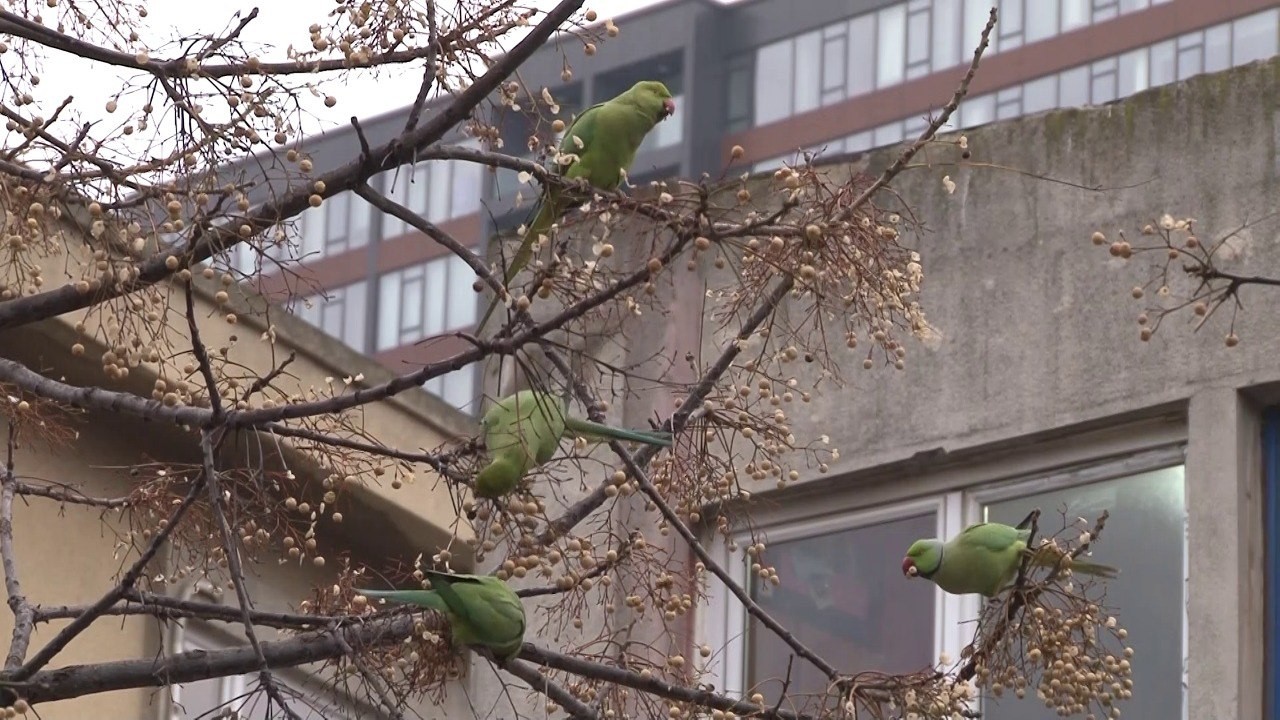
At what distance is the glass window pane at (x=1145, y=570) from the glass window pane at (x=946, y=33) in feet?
148

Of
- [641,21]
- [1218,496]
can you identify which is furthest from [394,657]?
[641,21]

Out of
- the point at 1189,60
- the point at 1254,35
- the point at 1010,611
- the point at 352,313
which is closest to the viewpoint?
the point at 1010,611

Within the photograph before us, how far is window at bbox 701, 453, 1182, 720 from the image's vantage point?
757cm

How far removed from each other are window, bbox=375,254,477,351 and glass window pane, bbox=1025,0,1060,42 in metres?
14.9

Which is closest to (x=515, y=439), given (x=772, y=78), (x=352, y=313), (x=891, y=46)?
(x=772, y=78)

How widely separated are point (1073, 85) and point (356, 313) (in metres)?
18.8

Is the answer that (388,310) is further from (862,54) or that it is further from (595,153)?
(595,153)

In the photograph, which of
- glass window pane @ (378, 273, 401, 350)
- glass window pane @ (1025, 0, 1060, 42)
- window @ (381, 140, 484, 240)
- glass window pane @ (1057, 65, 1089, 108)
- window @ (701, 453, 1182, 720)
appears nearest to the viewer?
window @ (701, 453, 1182, 720)

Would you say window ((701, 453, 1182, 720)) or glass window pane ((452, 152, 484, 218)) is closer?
window ((701, 453, 1182, 720))

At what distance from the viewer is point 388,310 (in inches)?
2133

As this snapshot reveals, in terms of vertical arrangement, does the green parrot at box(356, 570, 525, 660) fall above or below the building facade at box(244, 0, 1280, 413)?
below

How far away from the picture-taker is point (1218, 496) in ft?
24.4

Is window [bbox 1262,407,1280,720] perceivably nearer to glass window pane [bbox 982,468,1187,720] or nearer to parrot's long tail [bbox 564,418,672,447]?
glass window pane [bbox 982,468,1187,720]

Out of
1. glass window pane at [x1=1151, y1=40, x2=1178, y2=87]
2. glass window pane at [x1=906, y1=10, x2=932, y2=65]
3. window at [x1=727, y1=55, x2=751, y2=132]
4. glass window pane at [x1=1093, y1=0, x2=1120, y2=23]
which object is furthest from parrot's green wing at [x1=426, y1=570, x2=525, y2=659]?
glass window pane at [x1=906, y1=10, x2=932, y2=65]
